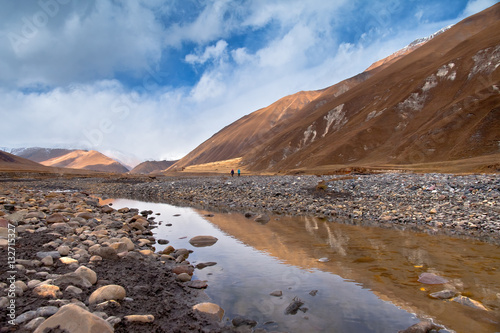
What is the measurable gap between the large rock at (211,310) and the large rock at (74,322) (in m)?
2.27

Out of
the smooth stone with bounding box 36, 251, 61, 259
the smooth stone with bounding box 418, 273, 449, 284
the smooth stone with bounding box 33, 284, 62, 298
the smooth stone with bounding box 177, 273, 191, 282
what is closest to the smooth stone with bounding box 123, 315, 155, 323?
the smooth stone with bounding box 33, 284, 62, 298

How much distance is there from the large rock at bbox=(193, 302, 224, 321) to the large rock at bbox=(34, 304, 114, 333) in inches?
89.4

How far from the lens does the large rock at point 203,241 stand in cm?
1356

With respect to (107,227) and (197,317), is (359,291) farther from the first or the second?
(107,227)

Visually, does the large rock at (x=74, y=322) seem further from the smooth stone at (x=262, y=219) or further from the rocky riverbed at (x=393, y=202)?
the rocky riverbed at (x=393, y=202)

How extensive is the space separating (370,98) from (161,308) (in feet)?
377

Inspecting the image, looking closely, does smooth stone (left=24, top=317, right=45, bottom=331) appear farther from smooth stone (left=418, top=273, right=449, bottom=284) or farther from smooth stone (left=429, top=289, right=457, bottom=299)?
smooth stone (left=418, top=273, right=449, bottom=284)

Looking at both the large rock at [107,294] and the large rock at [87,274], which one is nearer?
the large rock at [107,294]

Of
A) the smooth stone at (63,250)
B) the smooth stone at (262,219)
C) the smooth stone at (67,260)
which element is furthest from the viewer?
the smooth stone at (262,219)

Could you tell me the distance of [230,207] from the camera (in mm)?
25594

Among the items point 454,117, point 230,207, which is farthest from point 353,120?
point 230,207

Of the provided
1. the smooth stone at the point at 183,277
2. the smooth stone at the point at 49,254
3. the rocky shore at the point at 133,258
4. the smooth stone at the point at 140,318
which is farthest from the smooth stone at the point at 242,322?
the smooth stone at the point at 49,254

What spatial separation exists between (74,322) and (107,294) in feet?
6.25

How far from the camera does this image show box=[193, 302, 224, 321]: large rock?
648cm
